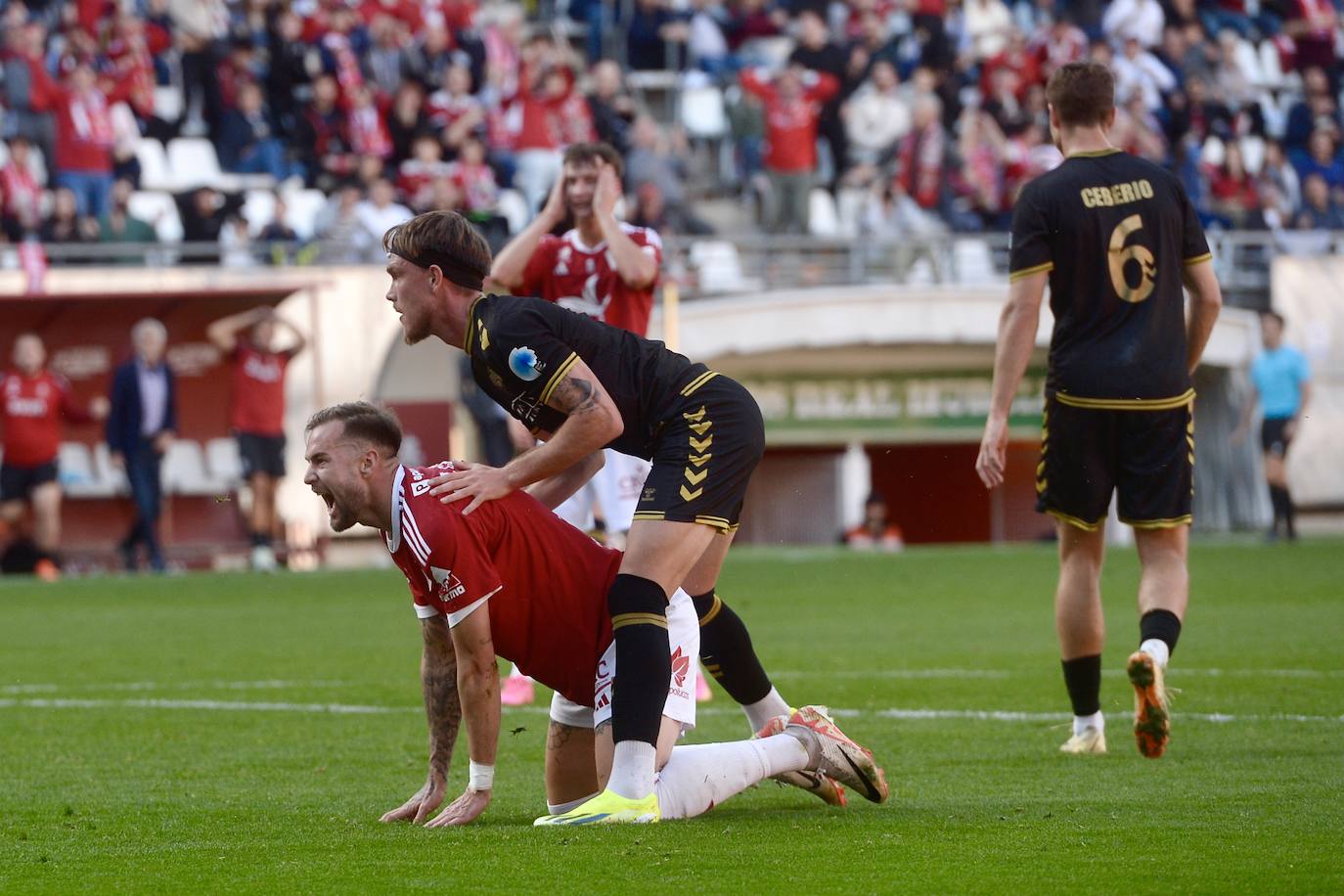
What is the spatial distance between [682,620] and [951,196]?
66.1ft

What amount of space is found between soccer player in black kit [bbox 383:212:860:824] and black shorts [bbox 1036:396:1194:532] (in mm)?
1746

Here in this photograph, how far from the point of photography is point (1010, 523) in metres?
26.4

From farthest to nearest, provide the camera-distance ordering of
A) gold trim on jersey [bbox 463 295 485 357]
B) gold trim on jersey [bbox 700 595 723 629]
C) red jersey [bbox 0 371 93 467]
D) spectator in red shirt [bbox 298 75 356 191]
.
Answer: spectator in red shirt [bbox 298 75 356 191] < red jersey [bbox 0 371 93 467] < gold trim on jersey [bbox 700 595 723 629] < gold trim on jersey [bbox 463 295 485 357]

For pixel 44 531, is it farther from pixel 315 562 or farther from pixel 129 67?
pixel 129 67

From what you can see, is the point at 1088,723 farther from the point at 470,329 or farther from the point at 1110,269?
the point at 470,329

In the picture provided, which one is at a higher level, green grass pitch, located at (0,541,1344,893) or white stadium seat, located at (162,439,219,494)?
green grass pitch, located at (0,541,1344,893)

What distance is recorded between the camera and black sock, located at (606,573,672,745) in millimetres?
5340

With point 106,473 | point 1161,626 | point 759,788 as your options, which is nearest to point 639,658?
point 759,788

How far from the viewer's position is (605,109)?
24.5 metres

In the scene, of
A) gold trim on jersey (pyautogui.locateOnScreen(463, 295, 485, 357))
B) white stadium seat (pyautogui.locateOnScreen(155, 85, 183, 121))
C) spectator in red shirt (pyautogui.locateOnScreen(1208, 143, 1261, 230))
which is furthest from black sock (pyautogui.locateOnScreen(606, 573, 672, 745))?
spectator in red shirt (pyautogui.locateOnScreen(1208, 143, 1261, 230))

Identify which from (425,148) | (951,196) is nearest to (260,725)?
(425,148)

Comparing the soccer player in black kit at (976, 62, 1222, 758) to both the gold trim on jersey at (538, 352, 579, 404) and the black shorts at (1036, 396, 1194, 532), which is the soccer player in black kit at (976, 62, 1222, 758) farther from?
the gold trim on jersey at (538, 352, 579, 404)

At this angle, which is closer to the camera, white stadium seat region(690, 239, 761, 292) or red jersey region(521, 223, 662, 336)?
red jersey region(521, 223, 662, 336)

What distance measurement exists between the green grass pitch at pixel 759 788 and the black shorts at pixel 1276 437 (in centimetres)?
740
